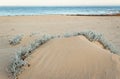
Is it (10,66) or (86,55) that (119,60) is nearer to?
(86,55)

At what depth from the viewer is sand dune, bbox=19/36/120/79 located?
19.1ft

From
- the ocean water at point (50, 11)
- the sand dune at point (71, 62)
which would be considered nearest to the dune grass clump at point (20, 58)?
the sand dune at point (71, 62)

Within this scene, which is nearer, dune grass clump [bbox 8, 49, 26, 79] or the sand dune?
the sand dune

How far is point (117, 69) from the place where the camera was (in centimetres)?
570

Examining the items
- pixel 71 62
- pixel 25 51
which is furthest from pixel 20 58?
pixel 71 62

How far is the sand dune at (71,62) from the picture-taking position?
581 centimetres

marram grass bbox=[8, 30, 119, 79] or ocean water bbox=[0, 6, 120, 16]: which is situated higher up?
marram grass bbox=[8, 30, 119, 79]

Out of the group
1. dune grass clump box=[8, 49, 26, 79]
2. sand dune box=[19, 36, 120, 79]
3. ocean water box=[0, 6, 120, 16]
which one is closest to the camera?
sand dune box=[19, 36, 120, 79]

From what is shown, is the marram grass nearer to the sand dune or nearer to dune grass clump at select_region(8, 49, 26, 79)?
dune grass clump at select_region(8, 49, 26, 79)

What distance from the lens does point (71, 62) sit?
6.18m

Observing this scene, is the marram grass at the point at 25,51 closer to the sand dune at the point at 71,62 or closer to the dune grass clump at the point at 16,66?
the dune grass clump at the point at 16,66

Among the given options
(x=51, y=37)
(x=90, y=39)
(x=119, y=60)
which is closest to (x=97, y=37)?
(x=90, y=39)

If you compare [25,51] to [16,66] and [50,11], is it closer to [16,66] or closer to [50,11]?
[16,66]

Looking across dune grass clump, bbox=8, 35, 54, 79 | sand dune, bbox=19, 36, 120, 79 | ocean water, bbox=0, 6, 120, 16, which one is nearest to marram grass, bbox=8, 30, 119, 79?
dune grass clump, bbox=8, 35, 54, 79
